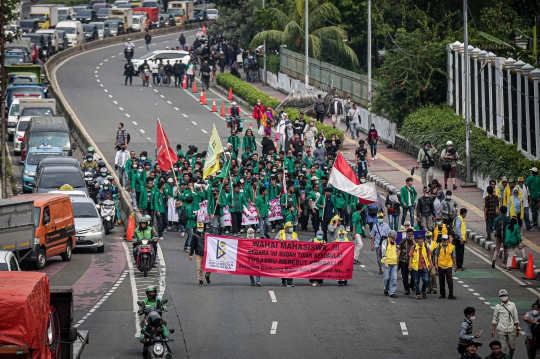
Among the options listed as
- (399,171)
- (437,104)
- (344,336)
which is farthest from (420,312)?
(437,104)

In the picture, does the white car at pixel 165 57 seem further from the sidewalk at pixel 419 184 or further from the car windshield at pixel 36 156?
the car windshield at pixel 36 156

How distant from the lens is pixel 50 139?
43625 mm

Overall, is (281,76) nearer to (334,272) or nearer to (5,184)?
(5,184)

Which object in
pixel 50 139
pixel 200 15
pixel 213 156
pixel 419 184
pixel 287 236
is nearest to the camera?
pixel 287 236

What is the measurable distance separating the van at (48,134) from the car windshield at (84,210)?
10.5m

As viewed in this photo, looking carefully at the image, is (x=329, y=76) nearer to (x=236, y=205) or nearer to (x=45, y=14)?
(x=236, y=205)

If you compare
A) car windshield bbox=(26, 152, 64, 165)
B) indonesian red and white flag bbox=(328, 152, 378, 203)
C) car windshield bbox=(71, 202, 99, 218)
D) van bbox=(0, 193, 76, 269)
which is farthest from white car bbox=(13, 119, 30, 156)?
indonesian red and white flag bbox=(328, 152, 378, 203)

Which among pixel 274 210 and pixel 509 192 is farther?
pixel 274 210

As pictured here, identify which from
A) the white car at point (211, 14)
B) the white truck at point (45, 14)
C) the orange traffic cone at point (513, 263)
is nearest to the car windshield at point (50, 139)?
the orange traffic cone at point (513, 263)

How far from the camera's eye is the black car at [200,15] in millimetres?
104750

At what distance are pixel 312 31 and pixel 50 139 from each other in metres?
23.8

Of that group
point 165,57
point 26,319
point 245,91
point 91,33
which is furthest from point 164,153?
point 91,33

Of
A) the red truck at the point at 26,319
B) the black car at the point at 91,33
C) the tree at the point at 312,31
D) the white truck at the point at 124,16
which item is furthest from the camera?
the white truck at the point at 124,16

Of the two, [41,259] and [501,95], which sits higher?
[501,95]
